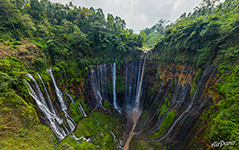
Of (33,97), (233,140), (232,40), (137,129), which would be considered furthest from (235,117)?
(33,97)

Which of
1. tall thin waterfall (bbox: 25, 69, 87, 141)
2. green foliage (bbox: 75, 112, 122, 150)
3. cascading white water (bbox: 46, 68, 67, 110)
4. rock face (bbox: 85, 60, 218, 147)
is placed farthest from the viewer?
green foliage (bbox: 75, 112, 122, 150)

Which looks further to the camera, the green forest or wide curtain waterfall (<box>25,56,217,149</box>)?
wide curtain waterfall (<box>25,56,217,149</box>)

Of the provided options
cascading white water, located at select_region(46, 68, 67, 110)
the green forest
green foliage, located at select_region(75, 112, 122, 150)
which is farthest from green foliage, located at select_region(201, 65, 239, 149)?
cascading white water, located at select_region(46, 68, 67, 110)

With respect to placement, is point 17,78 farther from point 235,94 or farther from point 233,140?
point 235,94

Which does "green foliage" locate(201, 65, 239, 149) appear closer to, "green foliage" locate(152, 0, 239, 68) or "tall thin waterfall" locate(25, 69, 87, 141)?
"green foliage" locate(152, 0, 239, 68)

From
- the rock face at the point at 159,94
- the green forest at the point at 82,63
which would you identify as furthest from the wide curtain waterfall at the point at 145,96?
the green forest at the point at 82,63

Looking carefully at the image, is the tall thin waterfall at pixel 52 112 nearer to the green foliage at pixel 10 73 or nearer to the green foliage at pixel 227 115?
the green foliage at pixel 10 73

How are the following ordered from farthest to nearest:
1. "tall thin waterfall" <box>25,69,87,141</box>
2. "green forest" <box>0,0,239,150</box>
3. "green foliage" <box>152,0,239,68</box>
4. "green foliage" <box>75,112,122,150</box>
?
"green foliage" <box>75,112,122,150</box>
"tall thin waterfall" <box>25,69,87,141</box>
"green foliage" <box>152,0,239,68</box>
"green forest" <box>0,0,239,150</box>
